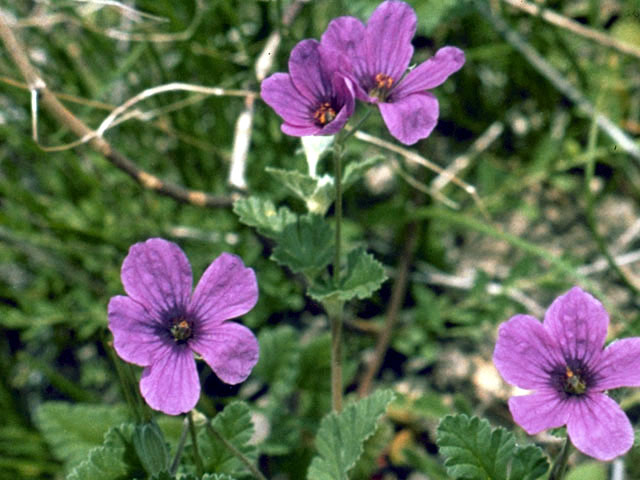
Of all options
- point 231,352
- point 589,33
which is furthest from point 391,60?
point 589,33

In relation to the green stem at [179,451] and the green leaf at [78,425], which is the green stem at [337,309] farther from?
the green leaf at [78,425]

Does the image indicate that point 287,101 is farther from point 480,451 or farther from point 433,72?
point 480,451

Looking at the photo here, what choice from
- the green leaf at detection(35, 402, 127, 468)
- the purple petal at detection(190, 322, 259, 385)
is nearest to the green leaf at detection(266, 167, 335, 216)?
the purple petal at detection(190, 322, 259, 385)

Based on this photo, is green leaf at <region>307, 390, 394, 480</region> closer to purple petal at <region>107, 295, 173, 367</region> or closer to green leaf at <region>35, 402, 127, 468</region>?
purple petal at <region>107, 295, 173, 367</region>

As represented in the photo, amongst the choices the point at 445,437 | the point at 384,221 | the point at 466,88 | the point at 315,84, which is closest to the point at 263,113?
the point at 384,221

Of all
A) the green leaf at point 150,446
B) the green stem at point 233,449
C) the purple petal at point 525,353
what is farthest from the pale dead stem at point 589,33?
the green leaf at point 150,446

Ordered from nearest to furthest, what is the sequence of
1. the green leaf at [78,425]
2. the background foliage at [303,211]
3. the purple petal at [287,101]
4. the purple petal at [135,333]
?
the purple petal at [135,333], the purple petal at [287,101], the green leaf at [78,425], the background foliage at [303,211]

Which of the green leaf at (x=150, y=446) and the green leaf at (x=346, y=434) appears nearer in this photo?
the green leaf at (x=150, y=446)

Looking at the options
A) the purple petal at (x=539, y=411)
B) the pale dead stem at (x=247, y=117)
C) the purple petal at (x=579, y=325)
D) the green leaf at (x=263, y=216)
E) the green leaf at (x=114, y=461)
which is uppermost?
the pale dead stem at (x=247, y=117)

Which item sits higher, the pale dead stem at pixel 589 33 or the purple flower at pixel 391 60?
the pale dead stem at pixel 589 33
